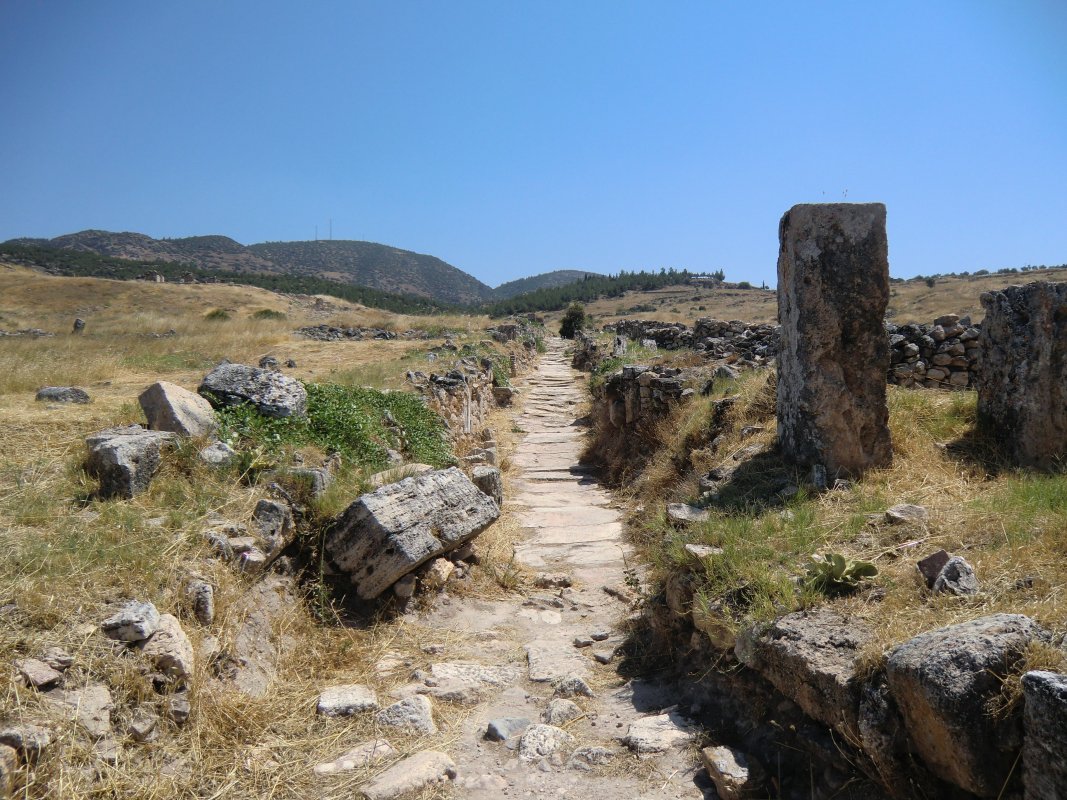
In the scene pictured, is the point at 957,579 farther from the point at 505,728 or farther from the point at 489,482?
the point at 489,482

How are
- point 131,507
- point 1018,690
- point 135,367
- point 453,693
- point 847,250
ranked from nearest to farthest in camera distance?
point 1018,690 → point 453,693 → point 131,507 → point 847,250 → point 135,367

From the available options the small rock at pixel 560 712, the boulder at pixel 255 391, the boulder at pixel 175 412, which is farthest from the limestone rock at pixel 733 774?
the boulder at pixel 255 391

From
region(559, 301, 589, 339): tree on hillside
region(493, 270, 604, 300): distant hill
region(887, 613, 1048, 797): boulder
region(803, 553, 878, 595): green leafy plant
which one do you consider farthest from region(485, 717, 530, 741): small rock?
region(493, 270, 604, 300): distant hill

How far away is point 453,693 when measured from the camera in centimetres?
378

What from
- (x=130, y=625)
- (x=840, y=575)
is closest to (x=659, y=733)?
(x=840, y=575)

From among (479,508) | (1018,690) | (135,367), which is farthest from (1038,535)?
(135,367)

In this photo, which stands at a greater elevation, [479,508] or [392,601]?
[479,508]

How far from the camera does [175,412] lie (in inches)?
199

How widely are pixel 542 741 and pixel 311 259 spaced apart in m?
109

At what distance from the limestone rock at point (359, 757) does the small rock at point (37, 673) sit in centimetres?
114

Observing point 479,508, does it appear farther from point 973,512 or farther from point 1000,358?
point 1000,358

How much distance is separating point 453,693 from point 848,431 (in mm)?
3463

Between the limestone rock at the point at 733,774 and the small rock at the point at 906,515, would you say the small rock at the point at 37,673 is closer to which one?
the limestone rock at the point at 733,774

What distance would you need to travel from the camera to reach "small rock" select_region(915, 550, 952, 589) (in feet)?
10.5
